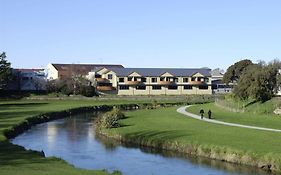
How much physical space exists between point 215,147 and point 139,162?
6.74 m

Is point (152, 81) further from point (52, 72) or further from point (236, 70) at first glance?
point (52, 72)

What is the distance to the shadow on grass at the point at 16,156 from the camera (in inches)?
1288

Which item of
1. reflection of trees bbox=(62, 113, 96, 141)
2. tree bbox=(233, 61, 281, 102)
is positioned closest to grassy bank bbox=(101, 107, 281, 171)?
reflection of trees bbox=(62, 113, 96, 141)

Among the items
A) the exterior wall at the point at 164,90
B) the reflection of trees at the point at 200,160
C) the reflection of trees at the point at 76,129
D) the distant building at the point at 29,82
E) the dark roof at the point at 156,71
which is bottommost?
the reflection of trees at the point at 200,160

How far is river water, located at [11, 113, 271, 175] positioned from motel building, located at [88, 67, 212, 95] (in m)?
93.8

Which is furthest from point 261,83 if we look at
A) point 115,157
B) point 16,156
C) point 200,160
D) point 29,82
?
point 29,82

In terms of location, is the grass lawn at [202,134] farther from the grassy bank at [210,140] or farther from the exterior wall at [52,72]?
the exterior wall at [52,72]

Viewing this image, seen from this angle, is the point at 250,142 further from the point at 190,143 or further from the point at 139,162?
the point at 139,162

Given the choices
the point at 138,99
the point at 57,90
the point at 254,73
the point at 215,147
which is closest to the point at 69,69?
the point at 57,90

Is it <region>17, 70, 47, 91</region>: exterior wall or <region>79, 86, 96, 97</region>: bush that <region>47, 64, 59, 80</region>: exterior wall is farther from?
<region>79, 86, 96, 97</region>: bush

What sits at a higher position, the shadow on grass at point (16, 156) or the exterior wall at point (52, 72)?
the exterior wall at point (52, 72)

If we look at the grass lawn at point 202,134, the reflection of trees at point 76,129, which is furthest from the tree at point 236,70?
the grass lawn at point 202,134

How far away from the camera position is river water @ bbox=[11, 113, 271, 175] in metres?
35.4

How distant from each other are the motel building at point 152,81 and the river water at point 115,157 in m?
93.8
